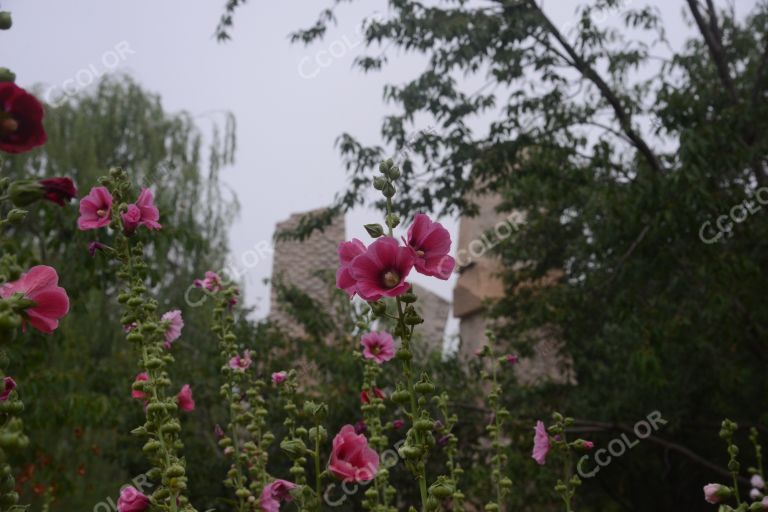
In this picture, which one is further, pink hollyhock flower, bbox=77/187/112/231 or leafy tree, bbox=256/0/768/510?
leafy tree, bbox=256/0/768/510

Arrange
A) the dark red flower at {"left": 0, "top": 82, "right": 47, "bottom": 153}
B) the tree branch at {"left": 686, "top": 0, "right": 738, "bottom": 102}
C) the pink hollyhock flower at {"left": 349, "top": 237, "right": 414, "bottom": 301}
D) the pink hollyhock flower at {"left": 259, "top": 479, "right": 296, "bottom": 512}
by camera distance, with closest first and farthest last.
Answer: the dark red flower at {"left": 0, "top": 82, "right": 47, "bottom": 153}
the pink hollyhock flower at {"left": 349, "top": 237, "right": 414, "bottom": 301}
the pink hollyhock flower at {"left": 259, "top": 479, "right": 296, "bottom": 512}
the tree branch at {"left": 686, "top": 0, "right": 738, "bottom": 102}

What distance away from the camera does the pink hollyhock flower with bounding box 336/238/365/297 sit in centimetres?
111

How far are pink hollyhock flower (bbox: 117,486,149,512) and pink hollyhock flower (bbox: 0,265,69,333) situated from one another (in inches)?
Answer: 19.9

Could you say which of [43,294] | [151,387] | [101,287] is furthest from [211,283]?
[101,287]

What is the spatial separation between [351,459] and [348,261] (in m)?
0.33

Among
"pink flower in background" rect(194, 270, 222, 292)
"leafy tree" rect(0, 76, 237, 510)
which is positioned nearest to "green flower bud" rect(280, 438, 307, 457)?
"pink flower in background" rect(194, 270, 222, 292)

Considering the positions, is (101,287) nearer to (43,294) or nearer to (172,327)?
(172,327)

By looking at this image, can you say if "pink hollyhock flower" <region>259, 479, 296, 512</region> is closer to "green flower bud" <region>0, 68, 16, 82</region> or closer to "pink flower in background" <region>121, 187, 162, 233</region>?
"pink flower in background" <region>121, 187, 162, 233</region>

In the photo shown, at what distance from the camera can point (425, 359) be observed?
811cm

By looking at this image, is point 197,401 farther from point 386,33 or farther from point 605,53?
point 605,53

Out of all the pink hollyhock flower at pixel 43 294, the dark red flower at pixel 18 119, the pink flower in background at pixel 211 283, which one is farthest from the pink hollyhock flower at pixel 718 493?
the pink flower in background at pixel 211 283

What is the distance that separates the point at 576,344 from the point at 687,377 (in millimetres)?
1202

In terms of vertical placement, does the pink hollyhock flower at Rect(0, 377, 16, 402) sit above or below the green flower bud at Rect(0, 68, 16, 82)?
below

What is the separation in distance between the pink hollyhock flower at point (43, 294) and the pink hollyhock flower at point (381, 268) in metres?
0.39
